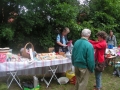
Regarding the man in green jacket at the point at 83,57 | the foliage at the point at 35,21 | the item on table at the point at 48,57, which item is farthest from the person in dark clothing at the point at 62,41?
the man in green jacket at the point at 83,57

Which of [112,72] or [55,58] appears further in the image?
[112,72]

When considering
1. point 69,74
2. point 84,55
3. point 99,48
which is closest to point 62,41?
point 69,74

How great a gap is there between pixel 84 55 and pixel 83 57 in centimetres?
4

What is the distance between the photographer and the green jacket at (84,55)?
3410 mm

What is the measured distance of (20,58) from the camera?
13.6 feet

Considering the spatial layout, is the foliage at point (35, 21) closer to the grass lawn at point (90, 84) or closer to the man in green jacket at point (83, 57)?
the grass lawn at point (90, 84)

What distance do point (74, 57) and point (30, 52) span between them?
3.69ft

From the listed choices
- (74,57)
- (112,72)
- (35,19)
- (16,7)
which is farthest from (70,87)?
(16,7)

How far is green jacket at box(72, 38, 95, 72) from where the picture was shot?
3.41 meters

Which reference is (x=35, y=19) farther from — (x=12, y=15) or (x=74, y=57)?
(x=74, y=57)

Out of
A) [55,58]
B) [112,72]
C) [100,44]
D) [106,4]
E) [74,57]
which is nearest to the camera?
[74,57]

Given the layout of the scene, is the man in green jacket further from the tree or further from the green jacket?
the tree

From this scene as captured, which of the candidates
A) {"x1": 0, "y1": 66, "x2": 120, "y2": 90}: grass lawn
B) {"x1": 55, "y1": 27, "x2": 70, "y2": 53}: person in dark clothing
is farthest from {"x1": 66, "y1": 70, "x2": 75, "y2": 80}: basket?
{"x1": 55, "y1": 27, "x2": 70, "y2": 53}: person in dark clothing

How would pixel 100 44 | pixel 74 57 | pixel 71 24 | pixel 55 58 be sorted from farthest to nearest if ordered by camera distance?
pixel 71 24 < pixel 55 58 < pixel 100 44 < pixel 74 57
